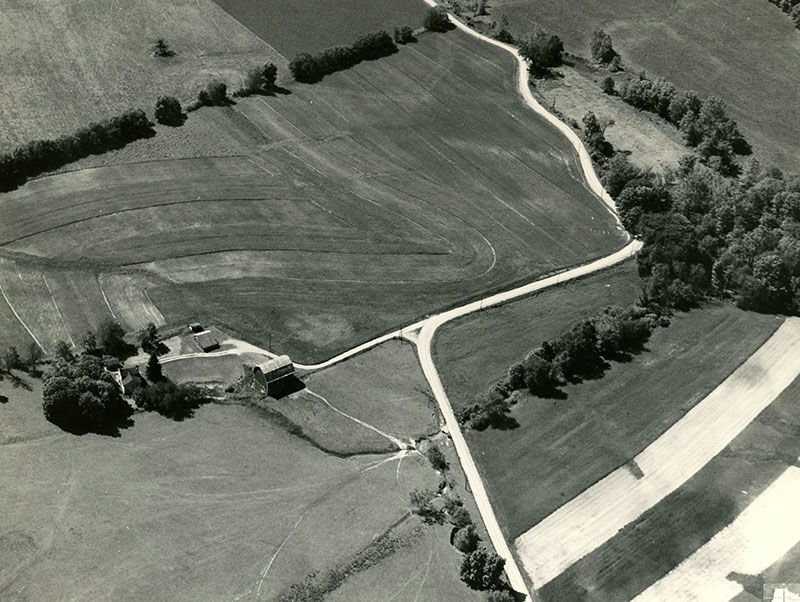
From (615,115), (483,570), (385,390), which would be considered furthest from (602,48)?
(483,570)

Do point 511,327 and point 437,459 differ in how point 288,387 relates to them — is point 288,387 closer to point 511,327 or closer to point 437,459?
point 437,459

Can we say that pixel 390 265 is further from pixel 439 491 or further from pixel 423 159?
pixel 439 491

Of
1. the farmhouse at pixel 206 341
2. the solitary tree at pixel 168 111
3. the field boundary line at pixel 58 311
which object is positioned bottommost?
the field boundary line at pixel 58 311

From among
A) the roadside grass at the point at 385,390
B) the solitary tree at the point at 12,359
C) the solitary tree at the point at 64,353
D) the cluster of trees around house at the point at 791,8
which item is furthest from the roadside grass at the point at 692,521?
the cluster of trees around house at the point at 791,8

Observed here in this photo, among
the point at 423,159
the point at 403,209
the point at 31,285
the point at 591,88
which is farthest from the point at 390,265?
the point at 591,88

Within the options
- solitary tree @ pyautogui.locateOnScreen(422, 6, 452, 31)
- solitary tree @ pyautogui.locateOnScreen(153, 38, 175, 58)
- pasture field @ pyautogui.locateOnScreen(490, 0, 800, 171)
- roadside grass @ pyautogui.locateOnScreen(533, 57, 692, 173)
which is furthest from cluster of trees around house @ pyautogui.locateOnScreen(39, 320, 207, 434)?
pasture field @ pyautogui.locateOnScreen(490, 0, 800, 171)

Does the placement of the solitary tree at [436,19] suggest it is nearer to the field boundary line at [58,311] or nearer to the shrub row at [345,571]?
the field boundary line at [58,311]

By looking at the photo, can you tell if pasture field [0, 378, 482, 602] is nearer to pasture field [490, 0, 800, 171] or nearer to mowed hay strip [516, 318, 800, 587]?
mowed hay strip [516, 318, 800, 587]
